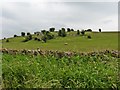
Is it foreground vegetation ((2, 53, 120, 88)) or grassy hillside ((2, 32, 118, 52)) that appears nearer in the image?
foreground vegetation ((2, 53, 120, 88))

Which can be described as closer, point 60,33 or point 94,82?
point 94,82

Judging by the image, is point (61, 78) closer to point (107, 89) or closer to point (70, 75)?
point (70, 75)

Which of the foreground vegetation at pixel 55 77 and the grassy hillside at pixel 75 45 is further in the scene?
the grassy hillside at pixel 75 45

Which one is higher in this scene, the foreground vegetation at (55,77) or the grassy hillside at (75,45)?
the foreground vegetation at (55,77)

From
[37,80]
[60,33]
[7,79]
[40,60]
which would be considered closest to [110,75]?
[37,80]

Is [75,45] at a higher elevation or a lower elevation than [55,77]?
lower

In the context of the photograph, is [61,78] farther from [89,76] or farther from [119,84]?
[119,84]

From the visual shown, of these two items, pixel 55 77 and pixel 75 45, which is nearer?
pixel 55 77

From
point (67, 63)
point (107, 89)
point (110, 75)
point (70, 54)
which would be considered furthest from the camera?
point (70, 54)

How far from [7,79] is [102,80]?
291 cm

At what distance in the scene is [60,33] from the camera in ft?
160

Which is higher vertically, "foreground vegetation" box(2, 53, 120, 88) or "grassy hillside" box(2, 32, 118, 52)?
"foreground vegetation" box(2, 53, 120, 88)

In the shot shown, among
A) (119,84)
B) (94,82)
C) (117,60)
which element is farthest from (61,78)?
(117,60)

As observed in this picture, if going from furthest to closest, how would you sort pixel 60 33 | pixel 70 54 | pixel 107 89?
pixel 60 33 → pixel 70 54 → pixel 107 89
